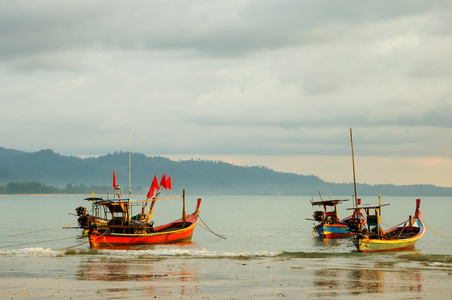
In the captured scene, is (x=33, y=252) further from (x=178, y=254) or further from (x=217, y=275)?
(x=217, y=275)

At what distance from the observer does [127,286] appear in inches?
1048

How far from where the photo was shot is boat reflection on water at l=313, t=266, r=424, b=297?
2607 cm

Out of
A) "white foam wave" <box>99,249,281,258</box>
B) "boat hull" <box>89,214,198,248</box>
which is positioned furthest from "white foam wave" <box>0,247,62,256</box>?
"white foam wave" <box>99,249,281,258</box>

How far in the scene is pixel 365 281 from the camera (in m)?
29.5

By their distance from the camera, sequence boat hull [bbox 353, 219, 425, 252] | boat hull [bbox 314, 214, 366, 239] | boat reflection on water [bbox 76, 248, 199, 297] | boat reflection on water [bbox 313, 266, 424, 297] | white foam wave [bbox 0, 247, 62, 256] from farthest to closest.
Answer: boat hull [bbox 314, 214, 366, 239], boat hull [bbox 353, 219, 425, 252], white foam wave [bbox 0, 247, 62, 256], boat reflection on water [bbox 313, 266, 424, 297], boat reflection on water [bbox 76, 248, 199, 297]

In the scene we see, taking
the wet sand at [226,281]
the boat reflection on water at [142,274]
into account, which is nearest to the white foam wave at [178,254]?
the boat reflection on water at [142,274]

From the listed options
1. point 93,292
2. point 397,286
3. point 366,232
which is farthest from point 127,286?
point 366,232

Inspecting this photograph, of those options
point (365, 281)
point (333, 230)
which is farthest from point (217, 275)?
point (333, 230)

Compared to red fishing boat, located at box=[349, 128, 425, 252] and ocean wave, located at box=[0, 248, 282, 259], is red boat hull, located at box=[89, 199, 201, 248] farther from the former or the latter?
red fishing boat, located at box=[349, 128, 425, 252]

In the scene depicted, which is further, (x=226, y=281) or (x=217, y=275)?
(x=217, y=275)

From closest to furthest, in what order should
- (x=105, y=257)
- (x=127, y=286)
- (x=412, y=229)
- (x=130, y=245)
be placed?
(x=127, y=286) → (x=105, y=257) → (x=130, y=245) → (x=412, y=229)

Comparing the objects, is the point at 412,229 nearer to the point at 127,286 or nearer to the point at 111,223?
the point at 111,223

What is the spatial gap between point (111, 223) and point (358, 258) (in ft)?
71.5

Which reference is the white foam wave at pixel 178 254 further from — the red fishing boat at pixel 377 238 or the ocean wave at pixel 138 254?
the red fishing boat at pixel 377 238
